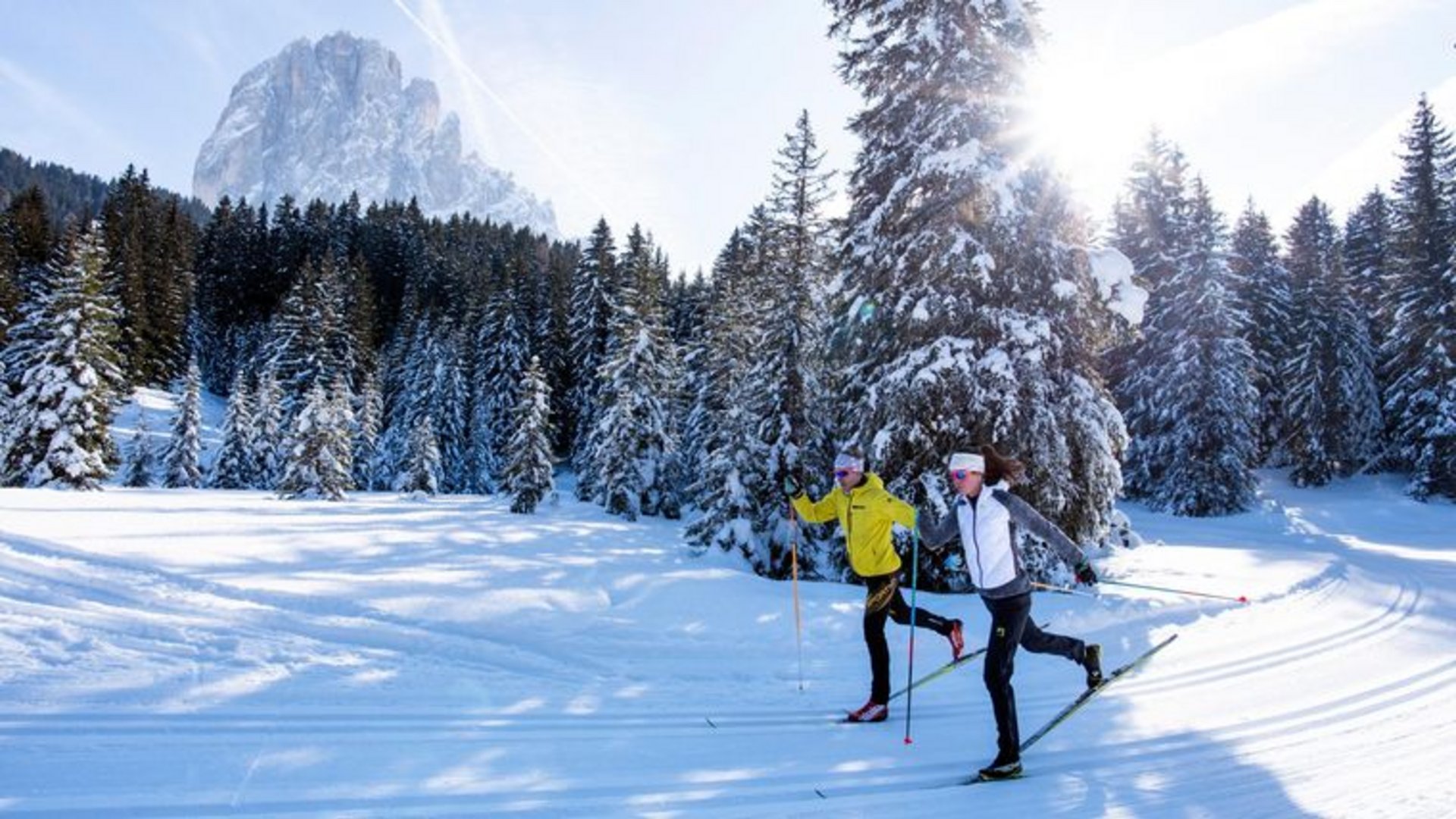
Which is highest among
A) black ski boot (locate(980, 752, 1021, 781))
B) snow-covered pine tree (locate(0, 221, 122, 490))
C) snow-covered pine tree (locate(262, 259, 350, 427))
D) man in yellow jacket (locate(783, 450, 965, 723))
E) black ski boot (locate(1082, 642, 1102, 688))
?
snow-covered pine tree (locate(262, 259, 350, 427))

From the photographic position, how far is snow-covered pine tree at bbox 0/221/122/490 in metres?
26.4

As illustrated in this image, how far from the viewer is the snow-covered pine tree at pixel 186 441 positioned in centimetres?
4141

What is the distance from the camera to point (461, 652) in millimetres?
7027

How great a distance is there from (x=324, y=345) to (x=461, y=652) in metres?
56.3

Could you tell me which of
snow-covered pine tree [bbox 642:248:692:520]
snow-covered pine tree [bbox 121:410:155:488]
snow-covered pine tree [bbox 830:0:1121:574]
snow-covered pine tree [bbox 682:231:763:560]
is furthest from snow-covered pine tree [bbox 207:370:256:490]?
snow-covered pine tree [bbox 830:0:1121:574]

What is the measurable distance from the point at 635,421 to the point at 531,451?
4.74 meters

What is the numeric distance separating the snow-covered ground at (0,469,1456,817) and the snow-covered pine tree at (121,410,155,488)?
39335mm

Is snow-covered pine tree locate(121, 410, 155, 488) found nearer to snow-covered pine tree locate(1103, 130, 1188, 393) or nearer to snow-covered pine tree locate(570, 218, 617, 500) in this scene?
snow-covered pine tree locate(570, 218, 617, 500)

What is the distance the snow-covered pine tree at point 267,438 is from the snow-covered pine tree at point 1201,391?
44616 millimetres

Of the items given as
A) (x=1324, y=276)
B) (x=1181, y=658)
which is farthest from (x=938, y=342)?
(x=1324, y=276)

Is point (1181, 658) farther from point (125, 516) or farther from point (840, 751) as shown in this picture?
point (125, 516)

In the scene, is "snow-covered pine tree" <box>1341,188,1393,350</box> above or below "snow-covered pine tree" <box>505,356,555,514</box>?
above

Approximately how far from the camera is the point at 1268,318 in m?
38.0

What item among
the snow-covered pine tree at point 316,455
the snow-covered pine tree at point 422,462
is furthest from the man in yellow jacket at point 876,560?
the snow-covered pine tree at point 422,462
